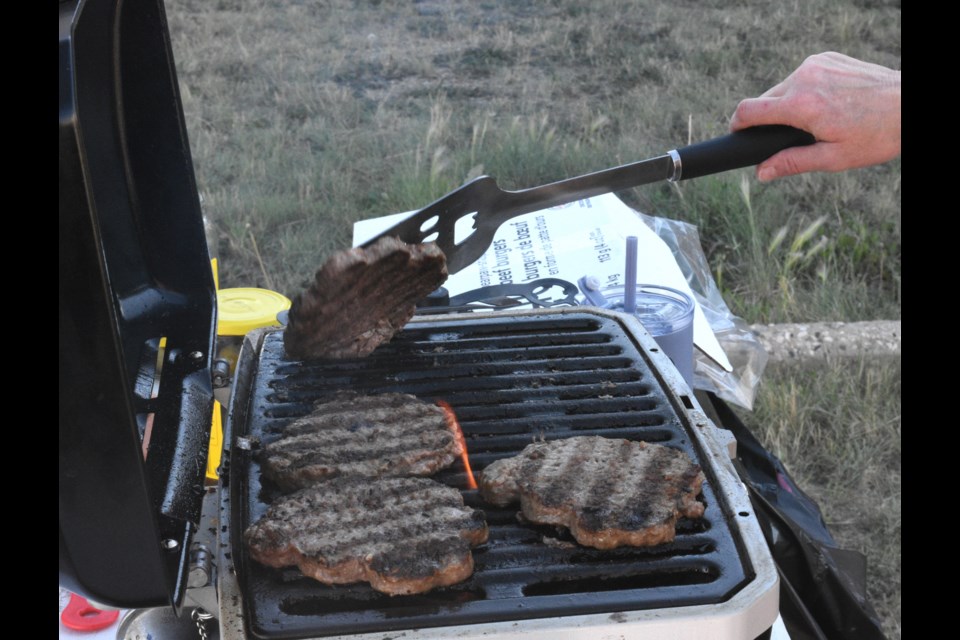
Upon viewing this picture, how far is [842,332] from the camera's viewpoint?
407 centimetres

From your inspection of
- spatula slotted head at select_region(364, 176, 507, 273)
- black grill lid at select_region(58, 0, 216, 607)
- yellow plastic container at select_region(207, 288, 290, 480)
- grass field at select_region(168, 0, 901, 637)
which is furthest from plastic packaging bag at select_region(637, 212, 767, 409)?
black grill lid at select_region(58, 0, 216, 607)

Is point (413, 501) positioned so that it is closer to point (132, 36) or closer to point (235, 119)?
point (132, 36)

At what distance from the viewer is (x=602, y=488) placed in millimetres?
1573

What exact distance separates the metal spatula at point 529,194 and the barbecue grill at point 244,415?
9.3 inches

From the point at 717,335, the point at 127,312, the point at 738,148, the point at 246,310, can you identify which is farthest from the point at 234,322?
the point at 717,335

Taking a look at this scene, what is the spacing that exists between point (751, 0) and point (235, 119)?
16.2 feet

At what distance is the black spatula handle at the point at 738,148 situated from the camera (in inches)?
83.2

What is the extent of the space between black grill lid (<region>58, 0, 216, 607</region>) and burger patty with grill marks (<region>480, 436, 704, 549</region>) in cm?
56

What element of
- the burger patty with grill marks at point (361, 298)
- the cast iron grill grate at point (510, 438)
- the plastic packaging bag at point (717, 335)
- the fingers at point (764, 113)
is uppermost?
the fingers at point (764, 113)

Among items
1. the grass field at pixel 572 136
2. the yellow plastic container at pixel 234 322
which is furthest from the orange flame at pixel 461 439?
the grass field at pixel 572 136

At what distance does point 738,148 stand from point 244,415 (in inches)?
51.6

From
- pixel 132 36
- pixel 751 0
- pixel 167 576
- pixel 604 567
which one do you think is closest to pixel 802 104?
pixel 604 567

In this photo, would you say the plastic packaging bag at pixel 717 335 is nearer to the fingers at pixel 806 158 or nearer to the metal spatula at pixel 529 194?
the fingers at pixel 806 158

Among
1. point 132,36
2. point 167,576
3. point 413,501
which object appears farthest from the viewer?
point 132,36
